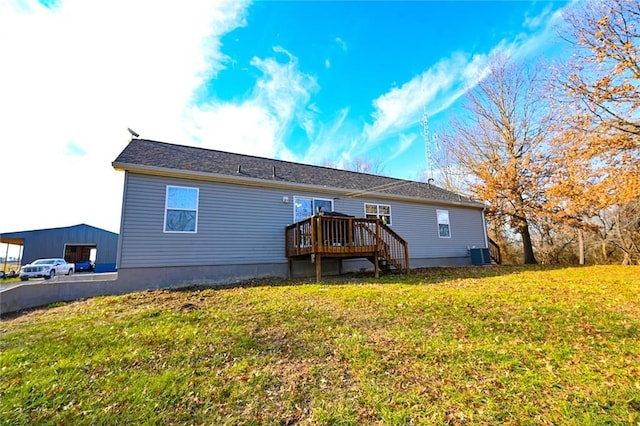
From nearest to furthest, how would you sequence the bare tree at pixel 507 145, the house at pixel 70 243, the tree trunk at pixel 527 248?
1. the bare tree at pixel 507 145
2. the tree trunk at pixel 527 248
3. the house at pixel 70 243

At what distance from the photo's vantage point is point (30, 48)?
18.9ft

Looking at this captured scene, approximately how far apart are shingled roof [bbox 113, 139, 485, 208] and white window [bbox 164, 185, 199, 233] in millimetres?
609

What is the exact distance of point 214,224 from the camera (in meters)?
8.93

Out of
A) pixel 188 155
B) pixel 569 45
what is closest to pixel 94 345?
pixel 188 155

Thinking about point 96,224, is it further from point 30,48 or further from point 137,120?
point 30,48

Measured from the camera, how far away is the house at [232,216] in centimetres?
802

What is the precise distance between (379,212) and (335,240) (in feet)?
13.6

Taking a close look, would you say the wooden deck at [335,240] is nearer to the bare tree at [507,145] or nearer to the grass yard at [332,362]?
the grass yard at [332,362]

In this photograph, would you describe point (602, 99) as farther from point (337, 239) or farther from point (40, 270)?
point (40, 270)

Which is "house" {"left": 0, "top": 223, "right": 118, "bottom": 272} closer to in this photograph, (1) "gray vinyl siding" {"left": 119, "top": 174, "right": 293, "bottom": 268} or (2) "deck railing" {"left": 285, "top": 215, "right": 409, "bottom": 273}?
(1) "gray vinyl siding" {"left": 119, "top": 174, "right": 293, "bottom": 268}

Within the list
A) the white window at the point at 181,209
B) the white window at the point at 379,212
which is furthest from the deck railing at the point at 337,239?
the white window at the point at 181,209

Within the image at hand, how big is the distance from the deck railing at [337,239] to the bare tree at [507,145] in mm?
8850

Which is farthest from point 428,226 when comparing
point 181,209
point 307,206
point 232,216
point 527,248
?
point 181,209

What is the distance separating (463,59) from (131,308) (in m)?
15.6
